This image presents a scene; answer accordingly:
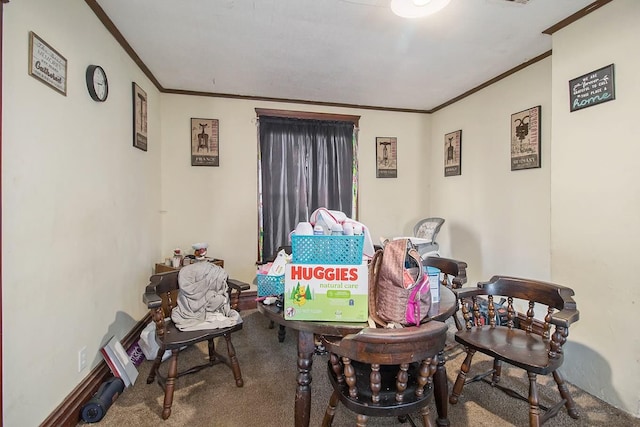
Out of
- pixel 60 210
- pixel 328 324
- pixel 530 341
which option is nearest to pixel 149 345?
pixel 60 210

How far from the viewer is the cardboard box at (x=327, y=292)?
131 cm

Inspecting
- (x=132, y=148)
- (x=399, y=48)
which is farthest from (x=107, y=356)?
(x=399, y=48)

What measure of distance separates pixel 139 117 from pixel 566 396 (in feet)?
12.4

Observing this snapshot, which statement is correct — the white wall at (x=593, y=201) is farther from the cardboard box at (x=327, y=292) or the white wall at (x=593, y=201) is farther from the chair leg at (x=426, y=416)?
the cardboard box at (x=327, y=292)

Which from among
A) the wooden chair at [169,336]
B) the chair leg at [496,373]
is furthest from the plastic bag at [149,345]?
the chair leg at [496,373]

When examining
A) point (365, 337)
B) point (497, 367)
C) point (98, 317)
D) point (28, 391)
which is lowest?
point (497, 367)

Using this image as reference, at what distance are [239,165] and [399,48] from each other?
2.23 metres

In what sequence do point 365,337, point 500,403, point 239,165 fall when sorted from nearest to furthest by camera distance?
point 365,337
point 500,403
point 239,165

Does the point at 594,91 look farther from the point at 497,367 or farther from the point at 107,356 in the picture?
the point at 107,356

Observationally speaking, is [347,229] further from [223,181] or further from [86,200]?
[223,181]

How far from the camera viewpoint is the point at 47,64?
163 centimetres

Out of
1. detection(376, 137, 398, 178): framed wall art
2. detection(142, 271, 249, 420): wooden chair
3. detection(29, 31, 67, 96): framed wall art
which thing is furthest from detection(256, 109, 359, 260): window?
detection(29, 31, 67, 96): framed wall art

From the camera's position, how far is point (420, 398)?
1.27 meters

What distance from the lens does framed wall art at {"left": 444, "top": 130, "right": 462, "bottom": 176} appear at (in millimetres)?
3990
